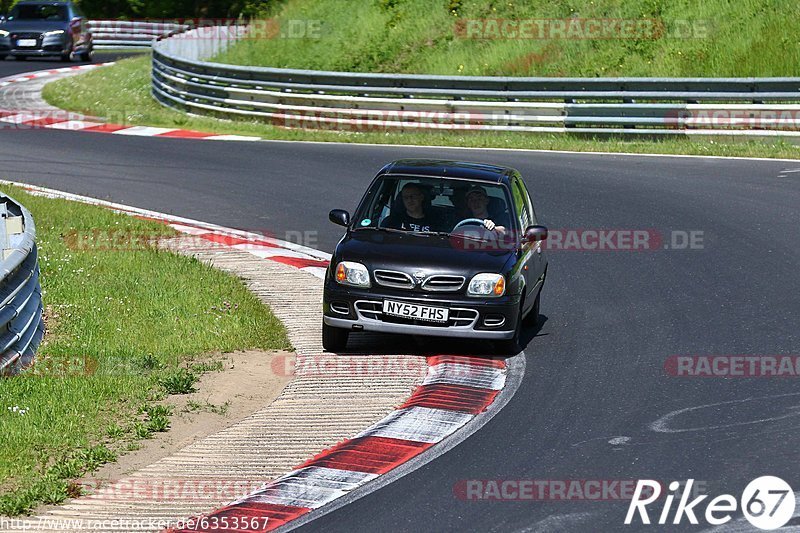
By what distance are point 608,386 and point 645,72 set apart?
19.4 m

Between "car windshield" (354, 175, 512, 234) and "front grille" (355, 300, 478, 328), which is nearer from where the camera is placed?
"front grille" (355, 300, 478, 328)

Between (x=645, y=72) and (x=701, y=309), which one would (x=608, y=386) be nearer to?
(x=701, y=309)

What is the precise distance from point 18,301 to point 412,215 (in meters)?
3.33

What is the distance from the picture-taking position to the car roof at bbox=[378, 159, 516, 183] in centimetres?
1108

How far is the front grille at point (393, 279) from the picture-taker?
10125 millimetres

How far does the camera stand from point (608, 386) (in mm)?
9344

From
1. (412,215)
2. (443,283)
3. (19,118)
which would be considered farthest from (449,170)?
(19,118)

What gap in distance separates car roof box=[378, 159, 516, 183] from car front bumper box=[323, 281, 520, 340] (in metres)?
1.36

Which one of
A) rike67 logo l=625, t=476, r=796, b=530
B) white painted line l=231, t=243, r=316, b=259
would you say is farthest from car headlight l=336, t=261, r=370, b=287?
white painted line l=231, t=243, r=316, b=259

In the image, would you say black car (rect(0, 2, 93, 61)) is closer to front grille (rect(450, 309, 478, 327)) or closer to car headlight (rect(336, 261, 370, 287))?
car headlight (rect(336, 261, 370, 287))

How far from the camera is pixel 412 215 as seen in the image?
36.0 feet

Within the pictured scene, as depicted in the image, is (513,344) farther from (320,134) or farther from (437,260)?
(320,134)

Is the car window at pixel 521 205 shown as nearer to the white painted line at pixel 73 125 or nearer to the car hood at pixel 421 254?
the car hood at pixel 421 254

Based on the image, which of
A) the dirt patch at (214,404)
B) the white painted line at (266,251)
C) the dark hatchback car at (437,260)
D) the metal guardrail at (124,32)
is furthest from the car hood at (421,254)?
the metal guardrail at (124,32)
